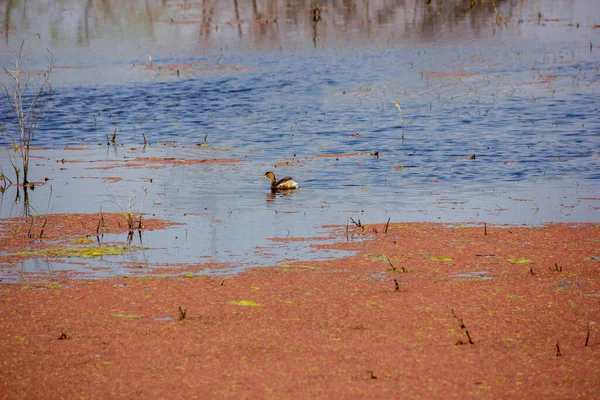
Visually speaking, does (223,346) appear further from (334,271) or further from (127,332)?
(334,271)

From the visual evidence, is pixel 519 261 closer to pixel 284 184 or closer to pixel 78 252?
pixel 78 252

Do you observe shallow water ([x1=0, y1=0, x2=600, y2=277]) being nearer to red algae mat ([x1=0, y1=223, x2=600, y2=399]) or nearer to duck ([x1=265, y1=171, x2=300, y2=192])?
duck ([x1=265, y1=171, x2=300, y2=192])

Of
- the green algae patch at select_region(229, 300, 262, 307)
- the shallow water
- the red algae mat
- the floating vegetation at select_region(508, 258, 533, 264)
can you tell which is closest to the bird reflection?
the shallow water

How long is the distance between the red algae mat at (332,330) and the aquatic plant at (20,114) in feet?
18.8

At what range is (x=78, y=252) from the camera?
33.0 feet

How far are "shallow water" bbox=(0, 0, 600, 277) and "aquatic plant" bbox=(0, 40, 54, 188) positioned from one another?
44 centimetres

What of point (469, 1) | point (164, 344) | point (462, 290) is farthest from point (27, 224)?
point (469, 1)

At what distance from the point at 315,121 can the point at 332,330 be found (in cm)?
1313

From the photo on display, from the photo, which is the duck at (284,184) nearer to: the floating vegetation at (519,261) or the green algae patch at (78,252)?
the green algae patch at (78,252)

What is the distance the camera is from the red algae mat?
20.6 ft

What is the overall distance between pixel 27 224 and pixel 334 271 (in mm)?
4633

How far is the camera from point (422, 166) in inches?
611

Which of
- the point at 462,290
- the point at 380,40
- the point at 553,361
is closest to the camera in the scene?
the point at 553,361

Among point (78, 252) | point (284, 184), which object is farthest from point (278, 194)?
point (78, 252)
